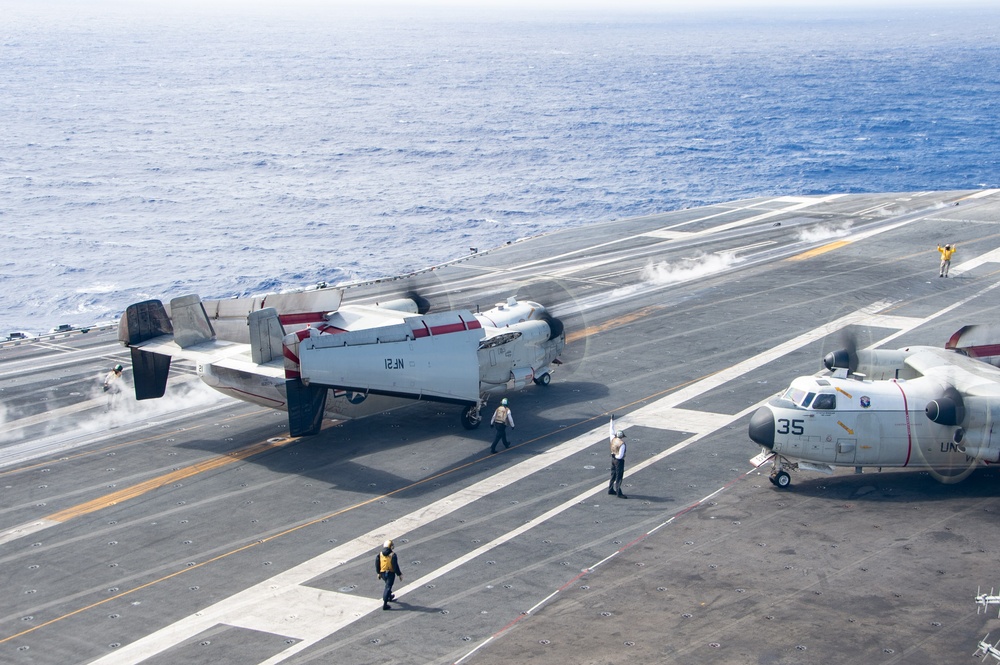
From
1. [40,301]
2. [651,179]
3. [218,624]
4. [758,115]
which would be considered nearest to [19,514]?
[218,624]

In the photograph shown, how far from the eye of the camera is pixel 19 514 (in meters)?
30.2

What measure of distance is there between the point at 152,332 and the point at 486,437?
42.0 ft

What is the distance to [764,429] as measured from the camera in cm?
2897

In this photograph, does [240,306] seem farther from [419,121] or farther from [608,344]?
[419,121]

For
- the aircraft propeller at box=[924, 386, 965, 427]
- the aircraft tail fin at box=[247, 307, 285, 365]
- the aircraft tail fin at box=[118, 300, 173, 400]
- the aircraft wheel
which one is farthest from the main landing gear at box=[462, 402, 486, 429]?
the aircraft propeller at box=[924, 386, 965, 427]

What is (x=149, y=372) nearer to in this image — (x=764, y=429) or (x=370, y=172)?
(x=764, y=429)

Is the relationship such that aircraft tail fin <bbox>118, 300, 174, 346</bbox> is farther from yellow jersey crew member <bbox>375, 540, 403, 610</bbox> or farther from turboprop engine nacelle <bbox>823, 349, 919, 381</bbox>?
turboprop engine nacelle <bbox>823, 349, 919, 381</bbox>

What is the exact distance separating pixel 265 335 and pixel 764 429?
17.2m

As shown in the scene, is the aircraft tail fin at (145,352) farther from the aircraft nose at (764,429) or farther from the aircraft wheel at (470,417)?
the aircraft nose at (764,429)

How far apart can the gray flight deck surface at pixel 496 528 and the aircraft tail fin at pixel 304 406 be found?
1215mm

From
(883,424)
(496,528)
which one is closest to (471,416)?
(496,528)

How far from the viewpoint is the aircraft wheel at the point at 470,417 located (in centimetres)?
3647

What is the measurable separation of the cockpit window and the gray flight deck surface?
268 centimetres

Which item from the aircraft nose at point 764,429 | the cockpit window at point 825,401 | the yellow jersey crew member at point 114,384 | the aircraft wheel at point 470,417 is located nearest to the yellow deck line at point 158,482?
the aircraft wheel at point 470,417
